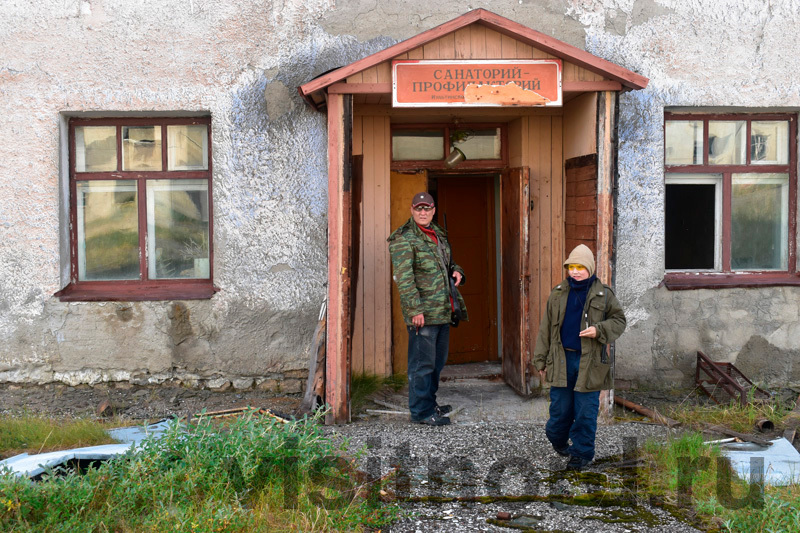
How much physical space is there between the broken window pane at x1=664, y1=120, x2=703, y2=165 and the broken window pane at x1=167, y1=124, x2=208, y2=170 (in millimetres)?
4386

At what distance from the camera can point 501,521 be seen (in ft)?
13.1

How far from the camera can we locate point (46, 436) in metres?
5.02

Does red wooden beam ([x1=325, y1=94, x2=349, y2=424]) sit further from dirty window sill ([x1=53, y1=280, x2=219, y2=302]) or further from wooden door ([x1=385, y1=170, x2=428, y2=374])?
dirty window sill ([x1=53, y1=280, x2=219, y2=302])

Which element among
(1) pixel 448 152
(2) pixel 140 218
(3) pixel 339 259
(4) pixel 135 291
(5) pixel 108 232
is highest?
(1) pixel 448 152

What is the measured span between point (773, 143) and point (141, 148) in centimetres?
607

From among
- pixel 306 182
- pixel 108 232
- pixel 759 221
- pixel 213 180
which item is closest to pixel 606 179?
pixel 759 221

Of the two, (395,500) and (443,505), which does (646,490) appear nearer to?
(443,505)

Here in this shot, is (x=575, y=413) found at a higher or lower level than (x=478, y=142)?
lower

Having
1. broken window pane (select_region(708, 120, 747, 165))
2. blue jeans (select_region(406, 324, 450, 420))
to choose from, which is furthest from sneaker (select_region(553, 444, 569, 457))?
broken window pane (select_region(708, 120, 747, 165))

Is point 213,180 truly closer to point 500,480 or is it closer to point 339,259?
point 339,259

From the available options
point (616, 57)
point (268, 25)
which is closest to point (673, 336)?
point (616, 57)

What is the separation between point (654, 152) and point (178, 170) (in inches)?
176

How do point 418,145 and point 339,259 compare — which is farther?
point 418,145

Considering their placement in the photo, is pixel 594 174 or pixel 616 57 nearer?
pixel 594 174
